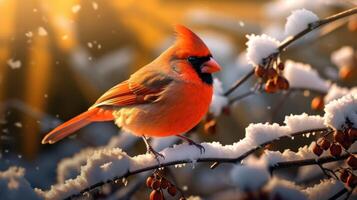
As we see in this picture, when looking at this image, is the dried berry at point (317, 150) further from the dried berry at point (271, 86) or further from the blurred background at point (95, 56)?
the blurred background at point (95, 56)

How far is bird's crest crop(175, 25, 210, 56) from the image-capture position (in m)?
1.45

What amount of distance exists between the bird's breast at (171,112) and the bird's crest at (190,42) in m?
0.10

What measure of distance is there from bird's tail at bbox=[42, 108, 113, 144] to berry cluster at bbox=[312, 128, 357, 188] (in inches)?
25.9

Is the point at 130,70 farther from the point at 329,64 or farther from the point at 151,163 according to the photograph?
the point at 151,163

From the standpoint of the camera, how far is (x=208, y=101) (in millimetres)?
1532

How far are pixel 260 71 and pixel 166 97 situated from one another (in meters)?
0.30

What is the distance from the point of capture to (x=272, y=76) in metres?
1.43

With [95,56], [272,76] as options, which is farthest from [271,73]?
[95,56]

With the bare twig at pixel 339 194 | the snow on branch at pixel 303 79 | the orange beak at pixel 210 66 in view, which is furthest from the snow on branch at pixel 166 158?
the snow on branch at pixel 303 79

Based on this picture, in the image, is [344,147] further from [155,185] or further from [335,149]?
[155,185]

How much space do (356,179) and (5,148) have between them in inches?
58.7

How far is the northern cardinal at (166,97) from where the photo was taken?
151 centimetres

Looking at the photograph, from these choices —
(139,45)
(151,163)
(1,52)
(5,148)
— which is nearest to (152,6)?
(139,45)

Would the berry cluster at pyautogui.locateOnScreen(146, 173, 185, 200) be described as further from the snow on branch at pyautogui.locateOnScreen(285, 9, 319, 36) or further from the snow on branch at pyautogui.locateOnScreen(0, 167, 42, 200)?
the snow on branch at pyautogui.locateOnScreen(285, 9, 319, 36)
